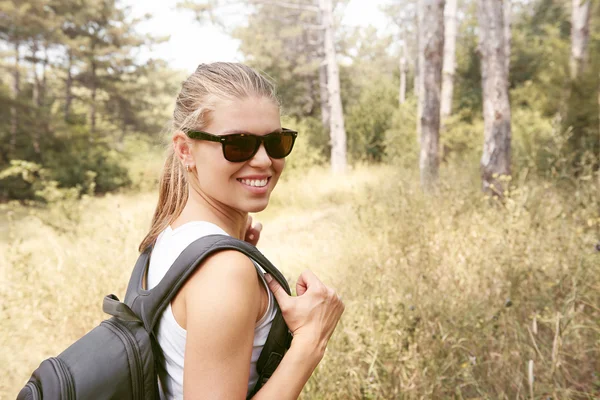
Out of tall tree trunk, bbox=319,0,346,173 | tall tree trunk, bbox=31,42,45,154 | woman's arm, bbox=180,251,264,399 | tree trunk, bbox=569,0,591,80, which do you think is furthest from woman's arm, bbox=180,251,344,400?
tall tree trunk, bbox=31,42,45,154

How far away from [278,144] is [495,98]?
6.06 meters

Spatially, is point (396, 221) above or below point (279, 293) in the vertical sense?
below

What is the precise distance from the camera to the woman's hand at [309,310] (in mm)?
1015

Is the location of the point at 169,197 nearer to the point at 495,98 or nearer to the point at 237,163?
the point at 237,163

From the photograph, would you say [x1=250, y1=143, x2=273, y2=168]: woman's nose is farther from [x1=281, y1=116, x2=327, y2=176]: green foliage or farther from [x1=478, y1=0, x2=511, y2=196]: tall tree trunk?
[x1=281, y1=116, x2=327, y2=176]: green foliage

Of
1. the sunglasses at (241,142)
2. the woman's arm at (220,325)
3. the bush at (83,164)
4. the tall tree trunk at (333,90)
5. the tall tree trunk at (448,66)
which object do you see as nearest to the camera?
the woman's arm at (220,325)

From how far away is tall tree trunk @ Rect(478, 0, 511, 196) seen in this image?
6215 mm

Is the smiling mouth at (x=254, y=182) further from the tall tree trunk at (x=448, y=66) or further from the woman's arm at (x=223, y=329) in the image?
the tall tree trunk at (x=448, y=66)

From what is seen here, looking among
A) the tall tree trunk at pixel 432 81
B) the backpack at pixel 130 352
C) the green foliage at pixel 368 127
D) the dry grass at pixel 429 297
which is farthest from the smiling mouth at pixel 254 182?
the green foliage at pixel 368 127

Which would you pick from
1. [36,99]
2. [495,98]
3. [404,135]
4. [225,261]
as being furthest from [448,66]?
[36,99]

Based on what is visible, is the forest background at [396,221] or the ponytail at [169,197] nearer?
the ponytail at [169,197]

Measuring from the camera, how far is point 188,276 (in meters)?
0.91

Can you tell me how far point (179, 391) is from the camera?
42.1 inches

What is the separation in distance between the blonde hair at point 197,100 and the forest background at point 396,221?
492 mm
